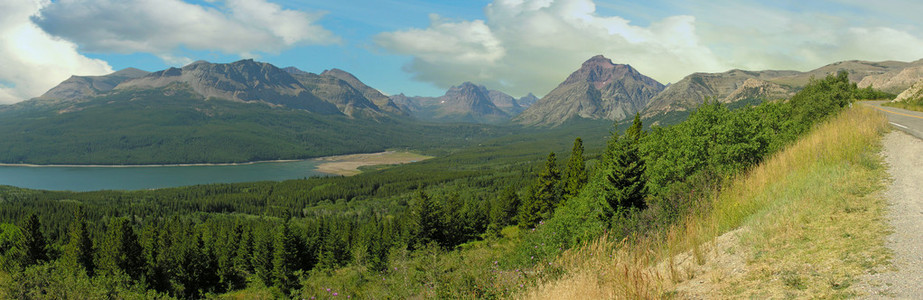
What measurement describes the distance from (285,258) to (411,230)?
2184 cm

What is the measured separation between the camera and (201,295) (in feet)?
215

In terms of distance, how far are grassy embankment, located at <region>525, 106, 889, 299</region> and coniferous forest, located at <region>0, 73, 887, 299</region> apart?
5.05 feet

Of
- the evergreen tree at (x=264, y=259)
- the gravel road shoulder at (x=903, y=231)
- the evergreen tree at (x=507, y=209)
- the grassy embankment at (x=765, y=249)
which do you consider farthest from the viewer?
the evergreen tree at (x=507, y=209)

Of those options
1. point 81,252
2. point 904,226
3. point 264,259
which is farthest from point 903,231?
point 81,252

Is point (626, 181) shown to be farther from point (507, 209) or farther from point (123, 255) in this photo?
point (123, 255)

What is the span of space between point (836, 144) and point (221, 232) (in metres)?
106

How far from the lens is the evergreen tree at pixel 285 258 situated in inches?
2432

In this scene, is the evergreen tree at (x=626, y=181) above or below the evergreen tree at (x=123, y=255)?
above

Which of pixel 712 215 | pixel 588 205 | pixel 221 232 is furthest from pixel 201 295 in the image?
pixel 712 215

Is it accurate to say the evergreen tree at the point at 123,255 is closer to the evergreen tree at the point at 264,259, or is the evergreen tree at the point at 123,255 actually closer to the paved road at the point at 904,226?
the evergreen tree at the point at 264,259

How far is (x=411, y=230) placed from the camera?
7419cm

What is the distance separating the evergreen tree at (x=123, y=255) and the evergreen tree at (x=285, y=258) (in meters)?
21.6

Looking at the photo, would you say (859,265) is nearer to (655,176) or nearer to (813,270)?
(813,270)

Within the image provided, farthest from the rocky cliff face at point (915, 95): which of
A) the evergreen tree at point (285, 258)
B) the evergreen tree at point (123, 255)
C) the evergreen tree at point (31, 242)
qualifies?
the evergreen tree at point (31, 242)
